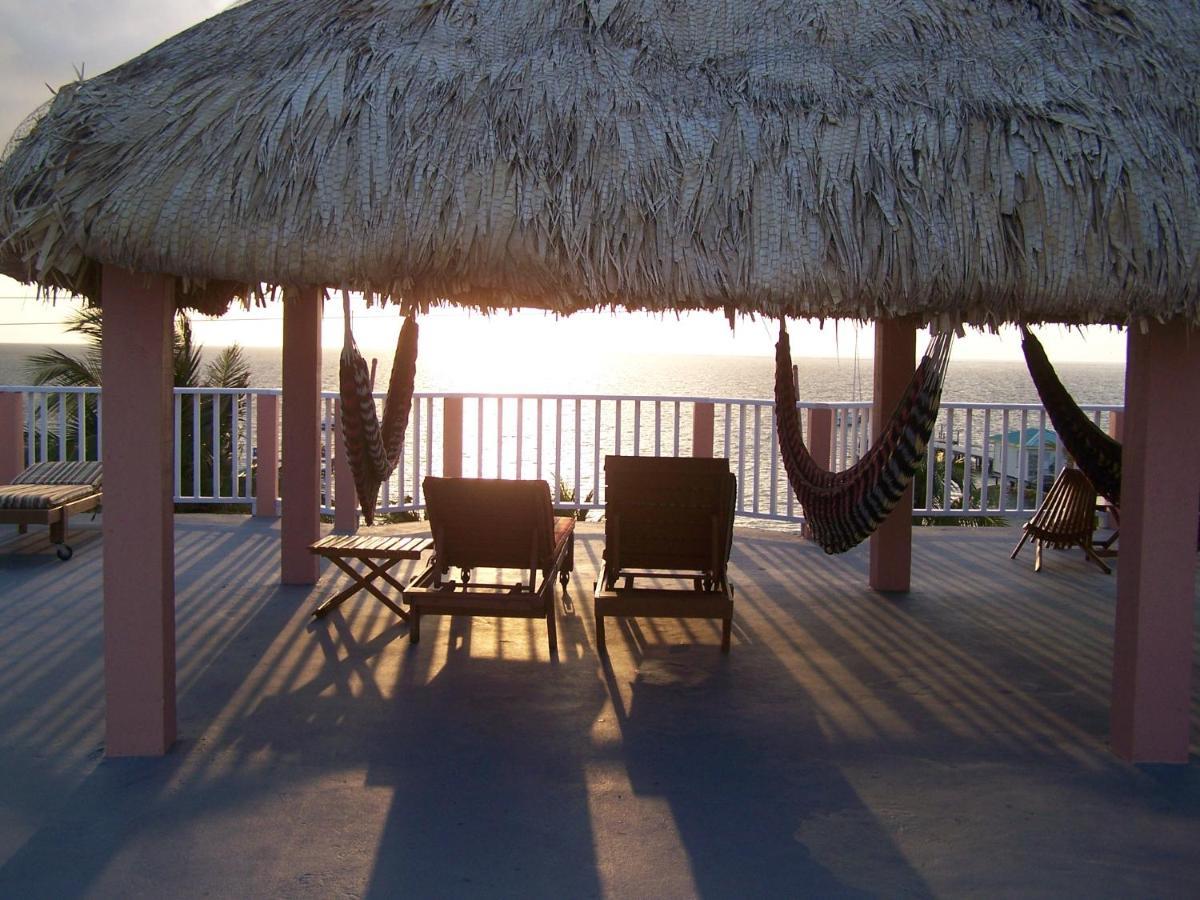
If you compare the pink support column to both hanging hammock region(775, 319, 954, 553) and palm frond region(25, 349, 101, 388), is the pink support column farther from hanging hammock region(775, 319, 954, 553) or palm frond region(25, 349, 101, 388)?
palm frond region(25, 349, 101, 388)

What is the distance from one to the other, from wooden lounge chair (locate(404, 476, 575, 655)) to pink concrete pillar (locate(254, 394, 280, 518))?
3621mm

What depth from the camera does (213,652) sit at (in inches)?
177

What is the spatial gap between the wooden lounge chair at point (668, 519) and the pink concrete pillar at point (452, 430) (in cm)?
333

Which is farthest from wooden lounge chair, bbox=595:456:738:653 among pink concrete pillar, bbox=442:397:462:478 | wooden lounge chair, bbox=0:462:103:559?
wooden lounge chair, bbox=0:462:103:559

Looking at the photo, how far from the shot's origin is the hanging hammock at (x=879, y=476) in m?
3.90

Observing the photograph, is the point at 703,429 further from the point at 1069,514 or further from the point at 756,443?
the point at 1069,514

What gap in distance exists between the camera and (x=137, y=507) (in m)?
3.27

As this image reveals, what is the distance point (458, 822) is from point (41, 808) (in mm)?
1246

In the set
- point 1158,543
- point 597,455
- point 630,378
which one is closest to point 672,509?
point 1158,543

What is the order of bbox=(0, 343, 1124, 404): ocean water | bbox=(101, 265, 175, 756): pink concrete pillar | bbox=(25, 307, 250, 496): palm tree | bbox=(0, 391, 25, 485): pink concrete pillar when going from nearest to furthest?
bbox=(101, 265, 175, 756): pink concrete pillar, bbox=(0, 391, 25, 485): pink concrete pillar, bbox=(25, 307, 250, 496): palm tree, bbox=(0, 343, 1124, 404): ocean water

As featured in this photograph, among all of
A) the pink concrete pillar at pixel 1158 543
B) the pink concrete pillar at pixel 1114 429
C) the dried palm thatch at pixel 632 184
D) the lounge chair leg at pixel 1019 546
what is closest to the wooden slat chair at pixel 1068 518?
the lounge chair leg at pixel 1019 546

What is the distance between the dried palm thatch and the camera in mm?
3119

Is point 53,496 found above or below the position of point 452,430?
below

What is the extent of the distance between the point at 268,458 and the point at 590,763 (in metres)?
Result: 5.23
